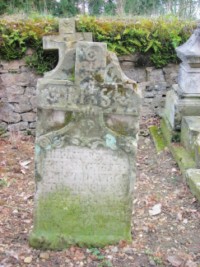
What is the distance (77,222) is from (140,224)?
2.41 ft

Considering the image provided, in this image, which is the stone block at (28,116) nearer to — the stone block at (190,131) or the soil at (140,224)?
the soil at (140,224)

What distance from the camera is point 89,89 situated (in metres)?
3.15

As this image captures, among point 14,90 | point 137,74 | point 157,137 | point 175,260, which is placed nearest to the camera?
point 175,260

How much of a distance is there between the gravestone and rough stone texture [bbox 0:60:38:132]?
362 centimetres

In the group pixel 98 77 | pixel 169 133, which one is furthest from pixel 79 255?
pixel 169 133

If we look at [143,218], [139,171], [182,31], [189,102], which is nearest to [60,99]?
[143,218]

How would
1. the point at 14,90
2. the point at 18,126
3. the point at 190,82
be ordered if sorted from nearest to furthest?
1. the point at 190,82
2. the point at 14,90
3. the point at 18,126

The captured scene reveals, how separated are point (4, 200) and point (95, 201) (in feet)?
→ 4.54

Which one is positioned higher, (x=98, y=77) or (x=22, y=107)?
(x=98, y=77)

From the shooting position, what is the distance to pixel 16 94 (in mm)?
6859

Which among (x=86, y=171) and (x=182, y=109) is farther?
(x=182, y=109)

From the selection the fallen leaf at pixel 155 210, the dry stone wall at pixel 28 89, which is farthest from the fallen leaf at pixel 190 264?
Answer: the dry stone wall at pixel 28 89

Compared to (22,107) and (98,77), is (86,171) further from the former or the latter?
(22,107)

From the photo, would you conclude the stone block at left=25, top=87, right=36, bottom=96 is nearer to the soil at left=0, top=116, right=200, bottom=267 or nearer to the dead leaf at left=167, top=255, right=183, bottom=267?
the soil at left=0, top=116, right=200, bottom=267
